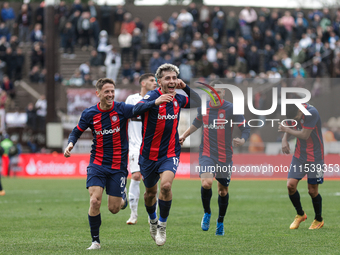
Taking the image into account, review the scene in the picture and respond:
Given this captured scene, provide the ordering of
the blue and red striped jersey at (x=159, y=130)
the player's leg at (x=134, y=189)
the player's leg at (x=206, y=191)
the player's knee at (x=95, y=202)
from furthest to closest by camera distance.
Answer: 1. the player's leg at (x=134, y=189)
2. the player's leg at (x=206, y=191)
3. the blue and red striped jersey at (x=159, y=130)
4. the player's knee at (x=95, y=202)

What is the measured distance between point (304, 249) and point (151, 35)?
790 inches

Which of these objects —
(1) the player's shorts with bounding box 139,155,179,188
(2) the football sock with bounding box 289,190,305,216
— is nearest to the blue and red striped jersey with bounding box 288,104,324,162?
(2) the football sock with bounding box 289,190,305,216

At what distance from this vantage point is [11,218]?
1040 cm

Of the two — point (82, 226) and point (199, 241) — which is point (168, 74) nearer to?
point (199, 241)

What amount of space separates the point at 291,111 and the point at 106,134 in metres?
3.26

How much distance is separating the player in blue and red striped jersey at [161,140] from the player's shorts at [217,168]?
1.06m

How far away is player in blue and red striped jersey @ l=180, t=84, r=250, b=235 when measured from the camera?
8.61 m

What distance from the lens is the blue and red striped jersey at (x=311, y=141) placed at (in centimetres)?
879

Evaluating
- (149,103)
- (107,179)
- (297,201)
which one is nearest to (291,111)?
(297,201)

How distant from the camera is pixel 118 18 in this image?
2747cm

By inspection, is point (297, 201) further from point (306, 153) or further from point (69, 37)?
point (69, 37)

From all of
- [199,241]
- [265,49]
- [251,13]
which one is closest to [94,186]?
[199,241]

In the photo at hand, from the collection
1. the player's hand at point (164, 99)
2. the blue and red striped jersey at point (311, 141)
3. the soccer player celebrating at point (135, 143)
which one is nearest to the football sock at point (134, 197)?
the soccer player celebrating at point (135, 143)

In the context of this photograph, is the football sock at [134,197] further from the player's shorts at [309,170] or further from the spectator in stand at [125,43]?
the spectator in stand at [125,43]
